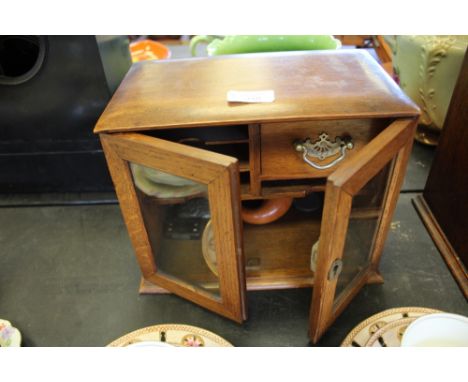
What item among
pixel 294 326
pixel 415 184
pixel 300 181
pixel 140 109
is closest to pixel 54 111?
pixel 140 109

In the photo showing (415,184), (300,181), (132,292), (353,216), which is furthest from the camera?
(415,184)

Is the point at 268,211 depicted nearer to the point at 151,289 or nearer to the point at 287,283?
the point at 287,283

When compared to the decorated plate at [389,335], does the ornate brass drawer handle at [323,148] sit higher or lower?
higher

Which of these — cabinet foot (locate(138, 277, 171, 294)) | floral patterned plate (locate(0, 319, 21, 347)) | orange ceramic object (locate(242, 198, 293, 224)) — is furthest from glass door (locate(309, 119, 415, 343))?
floral patterned plate (locate(0, 319, 21, 347))

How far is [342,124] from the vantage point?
0.66 metres

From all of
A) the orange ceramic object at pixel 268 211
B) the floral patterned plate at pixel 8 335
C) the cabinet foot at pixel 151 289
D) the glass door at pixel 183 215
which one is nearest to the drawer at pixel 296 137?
the glass door at pixel 183 215

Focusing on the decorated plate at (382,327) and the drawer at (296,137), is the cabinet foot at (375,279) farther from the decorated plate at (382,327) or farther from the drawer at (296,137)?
the drawer at (296,137)

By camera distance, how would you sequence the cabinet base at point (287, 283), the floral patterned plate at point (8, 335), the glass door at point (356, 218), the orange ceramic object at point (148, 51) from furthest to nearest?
the orange ceramic object at point (148, 51) → the cabinet base at point (287, 283) → the floral patterned plate at point (8, 335) → the glass door at point (356, 218)

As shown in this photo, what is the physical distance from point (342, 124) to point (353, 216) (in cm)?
16

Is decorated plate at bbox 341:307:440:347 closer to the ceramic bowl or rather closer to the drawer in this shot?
the ceramic bowl

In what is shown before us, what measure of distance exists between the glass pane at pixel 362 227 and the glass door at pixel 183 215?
0.19m

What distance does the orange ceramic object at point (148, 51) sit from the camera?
5.09ft

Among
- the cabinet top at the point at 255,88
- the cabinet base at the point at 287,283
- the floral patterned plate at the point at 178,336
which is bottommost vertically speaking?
the cabinet base at the point at 287,283
